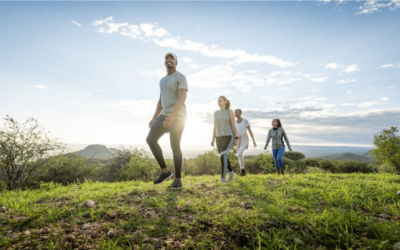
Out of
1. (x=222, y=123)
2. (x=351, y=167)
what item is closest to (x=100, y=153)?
(x=351, y=167)

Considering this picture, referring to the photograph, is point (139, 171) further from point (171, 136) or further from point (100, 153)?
point (100, 153)

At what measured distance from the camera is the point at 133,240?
2340 millimetres

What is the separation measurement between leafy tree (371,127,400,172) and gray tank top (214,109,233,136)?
36.1 meters

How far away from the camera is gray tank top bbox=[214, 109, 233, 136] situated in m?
6.13

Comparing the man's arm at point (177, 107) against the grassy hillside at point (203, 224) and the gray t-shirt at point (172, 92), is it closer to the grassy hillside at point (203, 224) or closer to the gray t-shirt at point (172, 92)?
the gray t-shirt at point (172, 92)

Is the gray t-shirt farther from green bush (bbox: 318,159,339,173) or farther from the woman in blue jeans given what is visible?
green bush (bbox: 318,159,339,173)

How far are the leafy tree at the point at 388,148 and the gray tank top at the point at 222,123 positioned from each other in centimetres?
3608

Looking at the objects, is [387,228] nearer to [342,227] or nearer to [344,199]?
[342,227]

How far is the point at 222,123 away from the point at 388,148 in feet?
123

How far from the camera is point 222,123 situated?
619 cm

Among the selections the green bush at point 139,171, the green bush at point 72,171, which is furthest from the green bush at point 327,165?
the green bush at point 72,171

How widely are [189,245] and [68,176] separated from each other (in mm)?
17428

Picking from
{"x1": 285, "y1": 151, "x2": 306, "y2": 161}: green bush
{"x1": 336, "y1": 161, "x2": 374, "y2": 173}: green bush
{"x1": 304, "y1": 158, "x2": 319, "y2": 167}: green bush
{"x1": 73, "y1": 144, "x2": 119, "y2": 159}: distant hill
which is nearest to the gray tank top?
{"x1": 73, "y1": 144, "x2": 119, "y2": 159}: distant hill

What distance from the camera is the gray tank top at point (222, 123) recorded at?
6.13m
